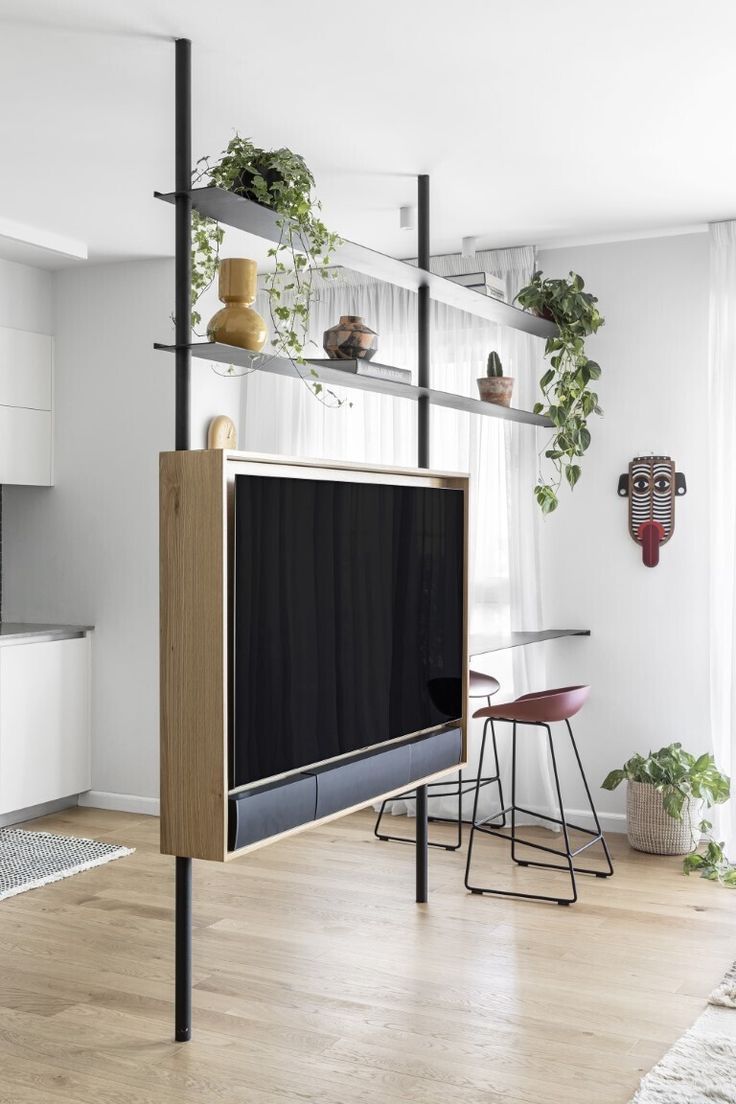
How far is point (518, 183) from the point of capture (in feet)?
14.0

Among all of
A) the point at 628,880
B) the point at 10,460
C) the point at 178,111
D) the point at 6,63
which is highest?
the point at 6,63

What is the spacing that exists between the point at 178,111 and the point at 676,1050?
271 centimetres

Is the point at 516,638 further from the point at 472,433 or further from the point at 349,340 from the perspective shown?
the point at 349,340

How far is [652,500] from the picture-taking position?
495cm

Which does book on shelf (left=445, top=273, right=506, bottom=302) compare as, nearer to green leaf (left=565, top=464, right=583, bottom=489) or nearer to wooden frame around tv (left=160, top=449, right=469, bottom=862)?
green leaf (left=565, top=464, right=583, bottom=489)

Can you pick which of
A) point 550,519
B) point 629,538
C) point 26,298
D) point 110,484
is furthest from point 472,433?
point 26,298

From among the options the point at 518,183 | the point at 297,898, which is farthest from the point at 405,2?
the point at 297,898

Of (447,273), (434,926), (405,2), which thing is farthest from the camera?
(447,273)

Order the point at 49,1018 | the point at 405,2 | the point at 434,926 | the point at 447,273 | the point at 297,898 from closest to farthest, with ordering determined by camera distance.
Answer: the point at 405,2 → the point at 49,1018 → the point at 434,926 → the point at 297,898 → the point at 447,273

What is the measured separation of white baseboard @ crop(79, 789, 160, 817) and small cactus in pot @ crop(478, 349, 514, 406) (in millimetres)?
2464

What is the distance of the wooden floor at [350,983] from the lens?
2.76m

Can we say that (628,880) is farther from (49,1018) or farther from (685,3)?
(685,3)

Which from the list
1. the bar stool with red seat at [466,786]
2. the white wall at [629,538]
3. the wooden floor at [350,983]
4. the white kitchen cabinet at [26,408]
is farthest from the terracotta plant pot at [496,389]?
the white kitchen cabinet at [26,408]

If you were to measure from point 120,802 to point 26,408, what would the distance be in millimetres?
1956
